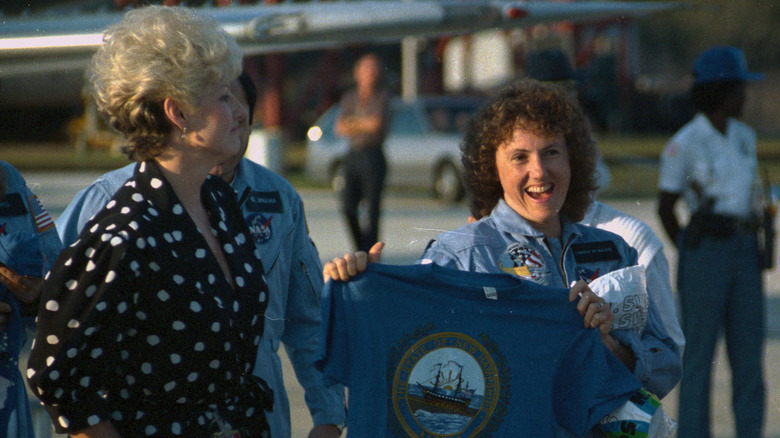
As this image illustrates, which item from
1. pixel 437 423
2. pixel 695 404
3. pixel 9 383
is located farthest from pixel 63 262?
pixel 695 404

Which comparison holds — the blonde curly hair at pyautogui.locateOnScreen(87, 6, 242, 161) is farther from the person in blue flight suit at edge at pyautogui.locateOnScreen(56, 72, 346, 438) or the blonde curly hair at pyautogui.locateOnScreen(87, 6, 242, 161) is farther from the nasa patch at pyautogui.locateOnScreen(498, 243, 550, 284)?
the nasa patch at pyautogui.locateOnScreen(498, 243, 550, 284)

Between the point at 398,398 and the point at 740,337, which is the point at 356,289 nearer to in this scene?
the point at 398,398

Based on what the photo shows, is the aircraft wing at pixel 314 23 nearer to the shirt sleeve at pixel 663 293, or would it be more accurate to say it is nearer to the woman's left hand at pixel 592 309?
the shirt sleeve at pixel 663 293

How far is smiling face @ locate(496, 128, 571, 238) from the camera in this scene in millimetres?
2355

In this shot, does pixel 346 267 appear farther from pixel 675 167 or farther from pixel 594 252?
pixel 675 167

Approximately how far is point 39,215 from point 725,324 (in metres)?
3.23

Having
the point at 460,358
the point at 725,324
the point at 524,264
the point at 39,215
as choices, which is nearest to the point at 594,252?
the point at 524,264

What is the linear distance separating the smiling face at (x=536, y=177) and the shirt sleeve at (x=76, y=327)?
1.10 meters

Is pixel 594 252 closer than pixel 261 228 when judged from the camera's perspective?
Yes

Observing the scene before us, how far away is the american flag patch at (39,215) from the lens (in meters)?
2.24

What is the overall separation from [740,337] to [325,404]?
8.10 feet

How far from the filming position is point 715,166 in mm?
4258

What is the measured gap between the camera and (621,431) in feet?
6.73

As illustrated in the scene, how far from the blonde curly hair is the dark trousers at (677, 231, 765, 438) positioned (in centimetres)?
298
